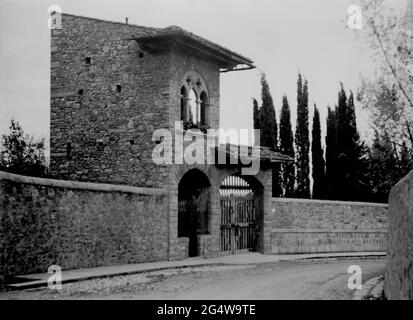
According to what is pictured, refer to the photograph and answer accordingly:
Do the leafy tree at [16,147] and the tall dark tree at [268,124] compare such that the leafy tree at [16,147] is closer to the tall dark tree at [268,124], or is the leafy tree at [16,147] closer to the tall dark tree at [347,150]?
the tall dark tree at [268,124]

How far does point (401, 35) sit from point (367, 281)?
7.63 m

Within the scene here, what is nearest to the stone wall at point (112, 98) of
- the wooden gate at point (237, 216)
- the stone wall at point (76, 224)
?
the stone wall at point (76, 224)

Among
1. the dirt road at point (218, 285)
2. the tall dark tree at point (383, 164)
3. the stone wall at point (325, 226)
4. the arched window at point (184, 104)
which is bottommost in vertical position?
the dirt road at point (218, 285)

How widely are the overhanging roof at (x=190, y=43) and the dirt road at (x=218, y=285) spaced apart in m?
7.07

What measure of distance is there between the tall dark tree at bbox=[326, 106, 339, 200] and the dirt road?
10892mm

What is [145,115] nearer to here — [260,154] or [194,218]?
[194,218]

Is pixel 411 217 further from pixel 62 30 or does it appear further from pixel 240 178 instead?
pixel 62 30

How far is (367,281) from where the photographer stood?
1351 centimetres

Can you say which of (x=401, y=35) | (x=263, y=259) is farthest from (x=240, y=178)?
(x=401, y=35)

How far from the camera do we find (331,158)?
1107 inches

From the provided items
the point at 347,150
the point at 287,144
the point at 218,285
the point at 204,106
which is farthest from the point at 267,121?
the point at 218,285

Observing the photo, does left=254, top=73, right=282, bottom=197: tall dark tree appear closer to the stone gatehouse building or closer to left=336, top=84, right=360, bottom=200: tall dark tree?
left=336, top=84, right=360, bottom=200: tall dark tree

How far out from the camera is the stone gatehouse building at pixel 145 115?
63.7ft

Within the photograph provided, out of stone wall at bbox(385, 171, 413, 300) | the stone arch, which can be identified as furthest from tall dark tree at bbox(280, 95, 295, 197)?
stone wall at bbox(385, 171, 413, 300)
